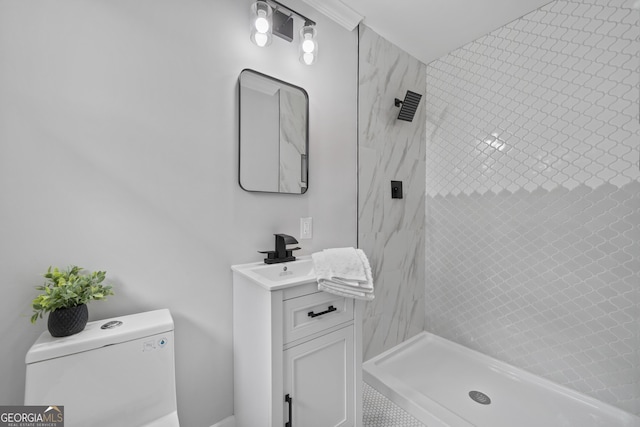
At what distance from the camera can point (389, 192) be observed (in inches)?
81.0

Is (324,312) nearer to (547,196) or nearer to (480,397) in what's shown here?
(480,397)

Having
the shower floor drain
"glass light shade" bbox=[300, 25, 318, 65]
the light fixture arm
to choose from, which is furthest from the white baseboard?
the light fixture arm

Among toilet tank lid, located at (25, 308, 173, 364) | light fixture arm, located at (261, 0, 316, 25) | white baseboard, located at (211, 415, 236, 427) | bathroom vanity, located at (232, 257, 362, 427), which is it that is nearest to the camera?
toilet tank lid, located at (25, 308, 173, 364)

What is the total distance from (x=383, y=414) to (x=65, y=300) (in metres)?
1.63

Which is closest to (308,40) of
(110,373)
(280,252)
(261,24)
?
(261,24)

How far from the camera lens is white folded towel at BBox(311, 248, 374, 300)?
3.77 ft

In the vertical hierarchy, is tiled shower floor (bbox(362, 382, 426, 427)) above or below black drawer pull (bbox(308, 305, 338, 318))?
below

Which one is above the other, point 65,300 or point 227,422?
point 65,300

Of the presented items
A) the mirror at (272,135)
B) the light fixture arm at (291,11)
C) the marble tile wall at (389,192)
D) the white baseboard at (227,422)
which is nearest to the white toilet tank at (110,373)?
the white baseboard at (227,422)

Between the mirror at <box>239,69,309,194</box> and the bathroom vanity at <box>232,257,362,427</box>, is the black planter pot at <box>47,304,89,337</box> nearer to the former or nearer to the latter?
the bathroom vanity at <box>232,257,362,427</box>

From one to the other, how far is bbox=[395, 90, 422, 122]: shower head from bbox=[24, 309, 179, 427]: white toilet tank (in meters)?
1.98

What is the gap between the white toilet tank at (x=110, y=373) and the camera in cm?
80

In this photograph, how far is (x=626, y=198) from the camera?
4.71 ft

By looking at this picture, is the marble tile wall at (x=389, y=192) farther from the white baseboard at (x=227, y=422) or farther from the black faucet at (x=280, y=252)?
the white baseboard at (x=227, y=422)
